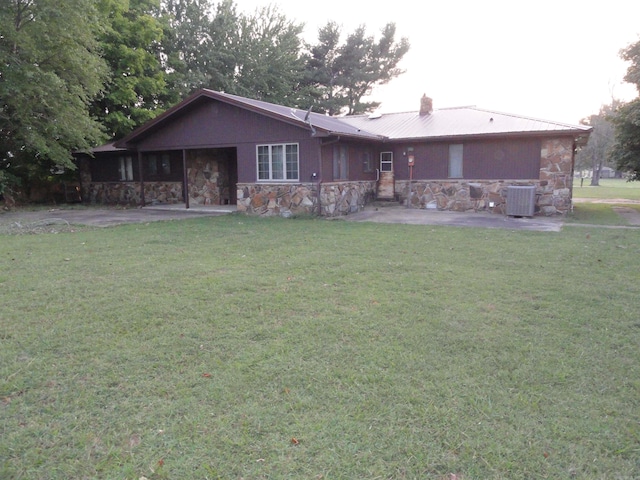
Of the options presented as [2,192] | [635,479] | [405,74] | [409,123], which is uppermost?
[405,74]

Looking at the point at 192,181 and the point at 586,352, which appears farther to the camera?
the point at 192,181

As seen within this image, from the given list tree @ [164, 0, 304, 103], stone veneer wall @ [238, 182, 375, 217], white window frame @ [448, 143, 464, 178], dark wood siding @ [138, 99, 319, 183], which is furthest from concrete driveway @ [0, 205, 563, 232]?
tree @ [164, 0, 304, 103]

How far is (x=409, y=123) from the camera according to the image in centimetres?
1770

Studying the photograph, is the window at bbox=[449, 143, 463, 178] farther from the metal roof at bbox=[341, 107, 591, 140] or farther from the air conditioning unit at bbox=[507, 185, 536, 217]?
the air conditioning unit at bbox=[507, 185, 536, 217]

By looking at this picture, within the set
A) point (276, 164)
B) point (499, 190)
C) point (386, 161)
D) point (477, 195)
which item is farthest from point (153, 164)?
point (499, 190)

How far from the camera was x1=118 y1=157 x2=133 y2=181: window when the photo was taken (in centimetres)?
1883

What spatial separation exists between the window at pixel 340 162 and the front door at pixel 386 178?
8.43 feet

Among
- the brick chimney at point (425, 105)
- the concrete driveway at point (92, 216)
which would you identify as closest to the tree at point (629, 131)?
the brick chimney at point (425, 105)

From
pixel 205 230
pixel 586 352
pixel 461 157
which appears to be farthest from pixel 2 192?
pixel 586 352

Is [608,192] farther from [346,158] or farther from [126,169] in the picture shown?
[126,169]

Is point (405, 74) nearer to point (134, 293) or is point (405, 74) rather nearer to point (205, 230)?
point (205, 230)

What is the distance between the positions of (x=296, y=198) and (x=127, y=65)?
531 inches

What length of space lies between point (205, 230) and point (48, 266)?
4189mm

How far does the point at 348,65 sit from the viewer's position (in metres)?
31.8
